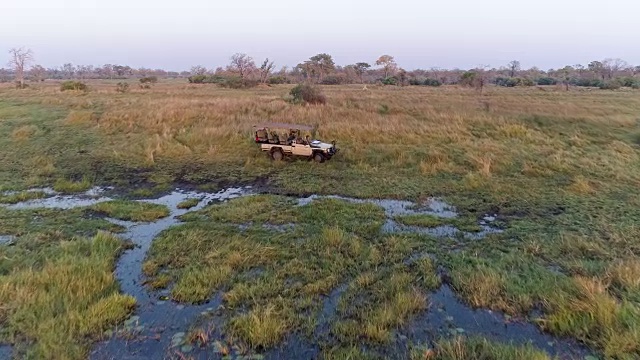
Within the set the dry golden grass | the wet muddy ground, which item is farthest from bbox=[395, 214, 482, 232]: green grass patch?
the dry golden grass

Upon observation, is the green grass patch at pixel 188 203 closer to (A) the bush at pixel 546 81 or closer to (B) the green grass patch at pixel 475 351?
(B) the green grass patch at pixel 475 351

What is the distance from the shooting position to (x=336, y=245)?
8773 millimetres

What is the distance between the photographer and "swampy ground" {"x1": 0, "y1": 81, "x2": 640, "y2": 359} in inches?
225

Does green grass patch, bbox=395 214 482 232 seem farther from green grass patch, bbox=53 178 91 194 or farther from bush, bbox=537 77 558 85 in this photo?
bush, bbox=537 77 558 85

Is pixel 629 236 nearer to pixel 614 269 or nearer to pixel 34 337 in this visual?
pixel 614 269

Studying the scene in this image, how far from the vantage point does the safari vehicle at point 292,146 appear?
16.3 meters

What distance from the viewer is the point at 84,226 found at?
32.2 ft

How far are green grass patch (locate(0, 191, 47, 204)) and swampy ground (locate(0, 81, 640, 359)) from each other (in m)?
0.06

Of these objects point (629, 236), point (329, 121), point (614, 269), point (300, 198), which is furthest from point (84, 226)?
point (329, 121)

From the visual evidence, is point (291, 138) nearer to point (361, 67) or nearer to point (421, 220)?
point (421, 220)

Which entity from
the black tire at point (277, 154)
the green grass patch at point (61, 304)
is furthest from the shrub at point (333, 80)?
the green grass patch at point (61, 304)

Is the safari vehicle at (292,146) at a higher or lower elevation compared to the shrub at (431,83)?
lower

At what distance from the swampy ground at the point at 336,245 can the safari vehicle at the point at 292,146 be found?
1.99 ft

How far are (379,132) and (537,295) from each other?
45.9ft
